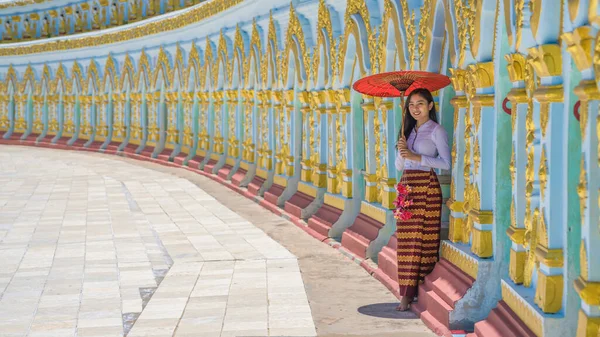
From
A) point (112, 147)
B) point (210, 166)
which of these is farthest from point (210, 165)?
point (112, 147)

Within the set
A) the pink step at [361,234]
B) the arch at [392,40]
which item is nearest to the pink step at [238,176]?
the pink step at [361,234]

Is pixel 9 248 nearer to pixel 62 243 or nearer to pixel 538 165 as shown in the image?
pixel 62 243

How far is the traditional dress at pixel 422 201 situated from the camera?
280 inches

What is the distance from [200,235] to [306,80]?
3161 mm

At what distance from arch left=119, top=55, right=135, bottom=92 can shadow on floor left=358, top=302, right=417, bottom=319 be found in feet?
71.0

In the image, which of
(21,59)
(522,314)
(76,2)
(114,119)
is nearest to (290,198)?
(522,314)

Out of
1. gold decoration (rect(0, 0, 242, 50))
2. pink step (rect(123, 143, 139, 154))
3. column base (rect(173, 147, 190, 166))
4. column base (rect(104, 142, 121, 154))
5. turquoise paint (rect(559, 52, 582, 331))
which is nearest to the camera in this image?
turquoise paint (rect(559, 52, 582, 331))

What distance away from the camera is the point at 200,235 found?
12008 millimetres

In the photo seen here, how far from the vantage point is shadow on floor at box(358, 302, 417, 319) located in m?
7.32

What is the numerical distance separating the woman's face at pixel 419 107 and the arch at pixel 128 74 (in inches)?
866

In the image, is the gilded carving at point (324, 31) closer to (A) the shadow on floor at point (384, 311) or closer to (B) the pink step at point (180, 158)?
(A) the shadow on floor at point (384, 311)

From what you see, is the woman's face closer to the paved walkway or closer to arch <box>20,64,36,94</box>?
the paved walkway

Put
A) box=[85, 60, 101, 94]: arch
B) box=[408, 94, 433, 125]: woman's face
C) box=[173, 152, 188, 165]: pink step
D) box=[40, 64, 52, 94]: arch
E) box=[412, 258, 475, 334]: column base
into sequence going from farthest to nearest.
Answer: box=[40, 64, 52, 94]: arch
box=[85, 60, 101, 94]: arch
box=[173, 152, 188, 165]: pink step
box=[408, 94, 433, 125]: woman's face
box=[412, 258, 475, 334]: column base

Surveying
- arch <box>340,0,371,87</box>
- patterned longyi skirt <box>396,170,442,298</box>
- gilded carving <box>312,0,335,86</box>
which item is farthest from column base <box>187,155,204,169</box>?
patterned longyi skirt <box>396,170,442,298</box>
